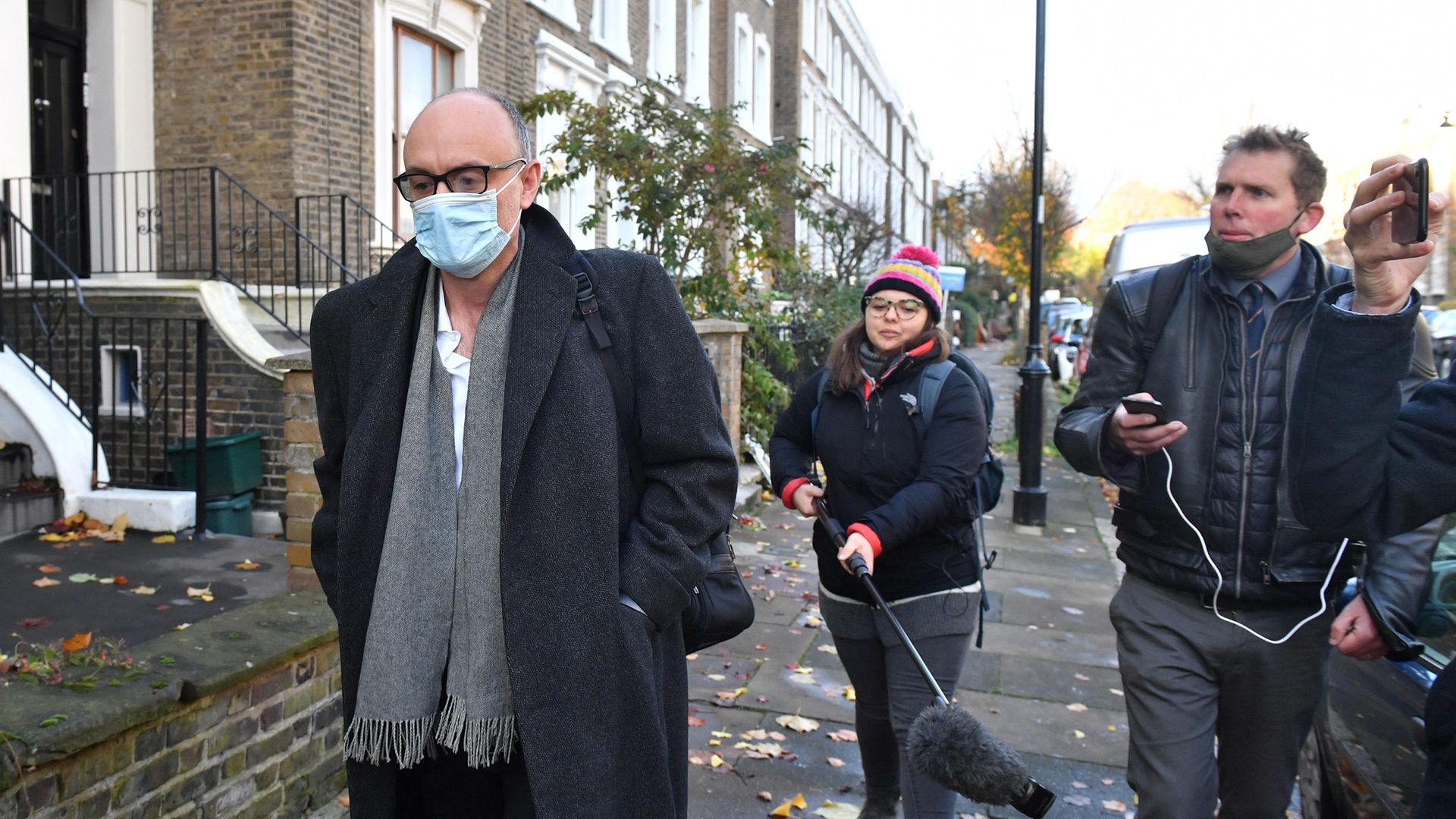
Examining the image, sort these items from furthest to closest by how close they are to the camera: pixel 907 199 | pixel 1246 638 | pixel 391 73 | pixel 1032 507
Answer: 1. pixel 907 199
2. pixel 391 73
3. pixel 1032 507
4. pixel 1246 638

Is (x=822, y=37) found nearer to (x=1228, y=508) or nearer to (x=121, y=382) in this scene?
(x=121, y=382)

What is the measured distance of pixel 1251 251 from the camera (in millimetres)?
2873

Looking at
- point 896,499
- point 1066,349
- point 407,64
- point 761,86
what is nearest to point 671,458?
point 896,499

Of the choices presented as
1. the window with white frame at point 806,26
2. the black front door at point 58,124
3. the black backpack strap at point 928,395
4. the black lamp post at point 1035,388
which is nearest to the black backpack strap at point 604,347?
the black backpack strap at point 928,395

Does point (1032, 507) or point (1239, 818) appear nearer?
point (1239, 818)

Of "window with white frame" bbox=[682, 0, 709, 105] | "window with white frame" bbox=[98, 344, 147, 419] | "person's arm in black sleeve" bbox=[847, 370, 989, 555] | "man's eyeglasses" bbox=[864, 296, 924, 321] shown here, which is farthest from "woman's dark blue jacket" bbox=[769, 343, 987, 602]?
"window with white frame" bbox=[682, 0, 709, 105]

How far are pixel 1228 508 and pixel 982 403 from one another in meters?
1.00

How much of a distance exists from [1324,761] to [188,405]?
8572mm

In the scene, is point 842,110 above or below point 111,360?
above

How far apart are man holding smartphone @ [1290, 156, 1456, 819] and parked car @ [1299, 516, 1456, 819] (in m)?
0.62

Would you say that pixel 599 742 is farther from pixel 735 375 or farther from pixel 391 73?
pixel 391 73

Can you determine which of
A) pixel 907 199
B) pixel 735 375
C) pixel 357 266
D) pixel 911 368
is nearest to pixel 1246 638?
pixel 911 368

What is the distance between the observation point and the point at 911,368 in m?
3.70

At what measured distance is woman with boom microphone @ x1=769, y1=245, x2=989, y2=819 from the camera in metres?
3.51
